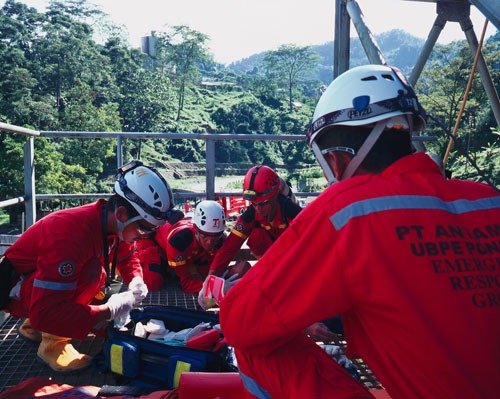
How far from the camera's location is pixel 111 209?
276 centimetres

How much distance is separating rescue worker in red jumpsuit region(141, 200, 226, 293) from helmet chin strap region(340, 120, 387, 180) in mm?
2624

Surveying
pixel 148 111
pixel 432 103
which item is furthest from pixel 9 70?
pixel 432 103

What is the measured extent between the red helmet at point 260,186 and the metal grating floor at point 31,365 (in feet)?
5.87

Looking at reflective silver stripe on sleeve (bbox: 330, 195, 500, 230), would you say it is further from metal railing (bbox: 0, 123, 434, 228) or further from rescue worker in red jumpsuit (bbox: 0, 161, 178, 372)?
metal railing (bbox: 0, 123, 434, 228)

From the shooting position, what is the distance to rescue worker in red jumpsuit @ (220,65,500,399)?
1117mm

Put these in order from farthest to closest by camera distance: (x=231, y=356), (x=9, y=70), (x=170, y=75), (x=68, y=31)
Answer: (x=170, y=75)
(x=68, y=31)
(x=9, y=70)
(x=231, y=356)

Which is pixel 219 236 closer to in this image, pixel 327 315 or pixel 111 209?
pixel 111 209

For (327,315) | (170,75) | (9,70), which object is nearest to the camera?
(327,315)

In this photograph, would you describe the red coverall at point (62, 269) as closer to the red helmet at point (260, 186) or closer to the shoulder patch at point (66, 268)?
the shoulder patch at point (66, 268)

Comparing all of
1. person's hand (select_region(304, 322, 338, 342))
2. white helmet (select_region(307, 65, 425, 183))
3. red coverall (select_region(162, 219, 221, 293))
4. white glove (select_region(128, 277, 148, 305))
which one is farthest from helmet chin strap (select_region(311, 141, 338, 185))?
red coverall (select_region(162, 219, 221, 293))

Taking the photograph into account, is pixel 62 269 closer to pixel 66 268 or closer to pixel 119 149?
pixel 66 268

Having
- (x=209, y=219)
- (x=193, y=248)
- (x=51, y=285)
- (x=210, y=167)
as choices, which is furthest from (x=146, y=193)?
(x=210, y=167)

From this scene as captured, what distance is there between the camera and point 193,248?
4.21m

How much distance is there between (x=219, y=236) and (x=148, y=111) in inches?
1940
